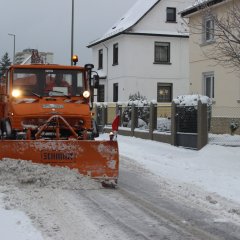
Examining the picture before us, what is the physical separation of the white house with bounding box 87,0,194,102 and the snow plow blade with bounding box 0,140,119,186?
23543mm

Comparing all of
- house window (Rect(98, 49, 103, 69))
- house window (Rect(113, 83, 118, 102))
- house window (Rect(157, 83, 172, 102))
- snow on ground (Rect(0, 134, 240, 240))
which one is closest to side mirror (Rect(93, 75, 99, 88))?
snow on ground (Rect(0, 134, 240, 240))

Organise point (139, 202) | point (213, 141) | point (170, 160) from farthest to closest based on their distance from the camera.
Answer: point (213, 141) < point (170, 160) < point (139, 202)

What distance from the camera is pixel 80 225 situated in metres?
6.73

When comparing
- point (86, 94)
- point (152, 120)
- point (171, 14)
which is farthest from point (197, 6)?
point (171, 14)

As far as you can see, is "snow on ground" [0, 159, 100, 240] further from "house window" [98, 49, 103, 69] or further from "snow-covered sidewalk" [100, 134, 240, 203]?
"house window" [98, 49, 103, 69]

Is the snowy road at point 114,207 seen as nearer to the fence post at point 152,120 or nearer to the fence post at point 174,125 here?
the fence post at point 174,125

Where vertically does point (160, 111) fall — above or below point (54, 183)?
above

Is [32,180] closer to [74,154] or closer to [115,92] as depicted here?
[74,154]

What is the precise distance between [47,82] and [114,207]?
4.36m

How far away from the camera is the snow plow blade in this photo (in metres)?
9.66

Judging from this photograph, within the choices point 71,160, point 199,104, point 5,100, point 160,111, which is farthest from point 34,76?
point 160,111

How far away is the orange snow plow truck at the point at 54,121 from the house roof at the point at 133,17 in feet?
73.6

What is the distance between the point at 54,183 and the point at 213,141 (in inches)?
298

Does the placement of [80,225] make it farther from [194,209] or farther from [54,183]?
[54,183]
